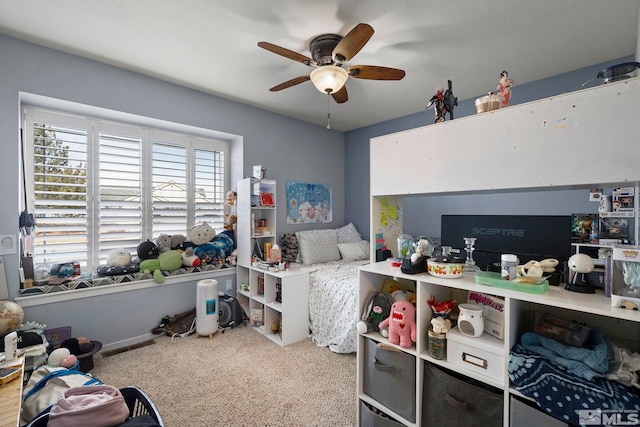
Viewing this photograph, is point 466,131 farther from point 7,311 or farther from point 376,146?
point 7,311

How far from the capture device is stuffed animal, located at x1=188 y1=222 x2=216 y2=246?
3205mm

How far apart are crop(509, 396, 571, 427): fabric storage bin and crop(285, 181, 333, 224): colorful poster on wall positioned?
10.5 feet

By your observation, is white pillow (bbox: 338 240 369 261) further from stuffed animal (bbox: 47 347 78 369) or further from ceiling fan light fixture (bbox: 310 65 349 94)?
stuffed animal (bbox: 47 347 78 369)

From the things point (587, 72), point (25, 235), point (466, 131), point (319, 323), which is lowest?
point (319, 323)

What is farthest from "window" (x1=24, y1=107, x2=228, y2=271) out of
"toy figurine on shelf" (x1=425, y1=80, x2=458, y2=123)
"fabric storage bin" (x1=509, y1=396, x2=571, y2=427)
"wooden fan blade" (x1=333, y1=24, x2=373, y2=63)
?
"fabric storage bin" (x1=509, y1=396, x2=571, y2=427)

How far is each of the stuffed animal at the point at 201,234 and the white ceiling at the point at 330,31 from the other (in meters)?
1.54

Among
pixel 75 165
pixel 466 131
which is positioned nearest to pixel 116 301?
pixel 75 165

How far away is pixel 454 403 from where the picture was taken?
1219mm

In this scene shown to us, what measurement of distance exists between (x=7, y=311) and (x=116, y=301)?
0.76m

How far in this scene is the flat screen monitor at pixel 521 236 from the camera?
1856 millimetres

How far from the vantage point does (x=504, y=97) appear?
1322mm

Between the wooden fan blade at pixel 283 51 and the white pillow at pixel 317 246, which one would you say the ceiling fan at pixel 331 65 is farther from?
the white pillow at pixel 317 246

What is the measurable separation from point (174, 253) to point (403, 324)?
2501 mm

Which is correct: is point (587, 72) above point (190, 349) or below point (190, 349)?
above
